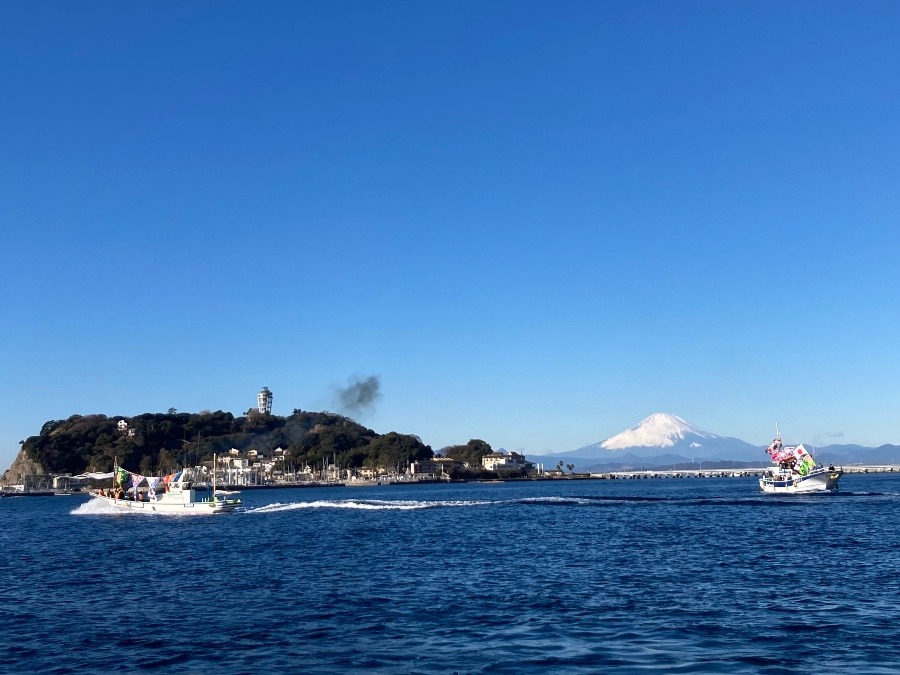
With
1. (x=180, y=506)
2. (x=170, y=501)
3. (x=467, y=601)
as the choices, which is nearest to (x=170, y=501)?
(x=170, y=501)

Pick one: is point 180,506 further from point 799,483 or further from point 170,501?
point 799,483

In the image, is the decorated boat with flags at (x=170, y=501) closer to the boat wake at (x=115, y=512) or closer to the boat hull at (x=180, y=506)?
the boat hull at (x=180, y=506)

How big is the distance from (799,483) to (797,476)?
1046 mm

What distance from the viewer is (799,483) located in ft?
381

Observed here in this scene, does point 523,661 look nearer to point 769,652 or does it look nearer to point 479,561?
point 769,652

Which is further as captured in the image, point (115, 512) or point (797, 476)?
point (797, 476)

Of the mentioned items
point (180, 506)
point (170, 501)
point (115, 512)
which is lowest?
point (115, 512)

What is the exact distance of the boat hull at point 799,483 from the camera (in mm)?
116000

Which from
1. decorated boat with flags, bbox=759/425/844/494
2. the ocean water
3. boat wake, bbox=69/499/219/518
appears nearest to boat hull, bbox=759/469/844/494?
decorated boat with flags, bbox=759/425/844/494

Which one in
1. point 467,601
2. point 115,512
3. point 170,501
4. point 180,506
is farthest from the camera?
point 115,512

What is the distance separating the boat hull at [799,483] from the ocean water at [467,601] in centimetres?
5253

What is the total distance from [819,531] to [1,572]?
52573mm

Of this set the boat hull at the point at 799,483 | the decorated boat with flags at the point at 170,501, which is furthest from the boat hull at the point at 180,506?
the boat hull at the point at 799,483

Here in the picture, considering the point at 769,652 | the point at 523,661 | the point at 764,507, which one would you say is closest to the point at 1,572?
the point at 523,661
